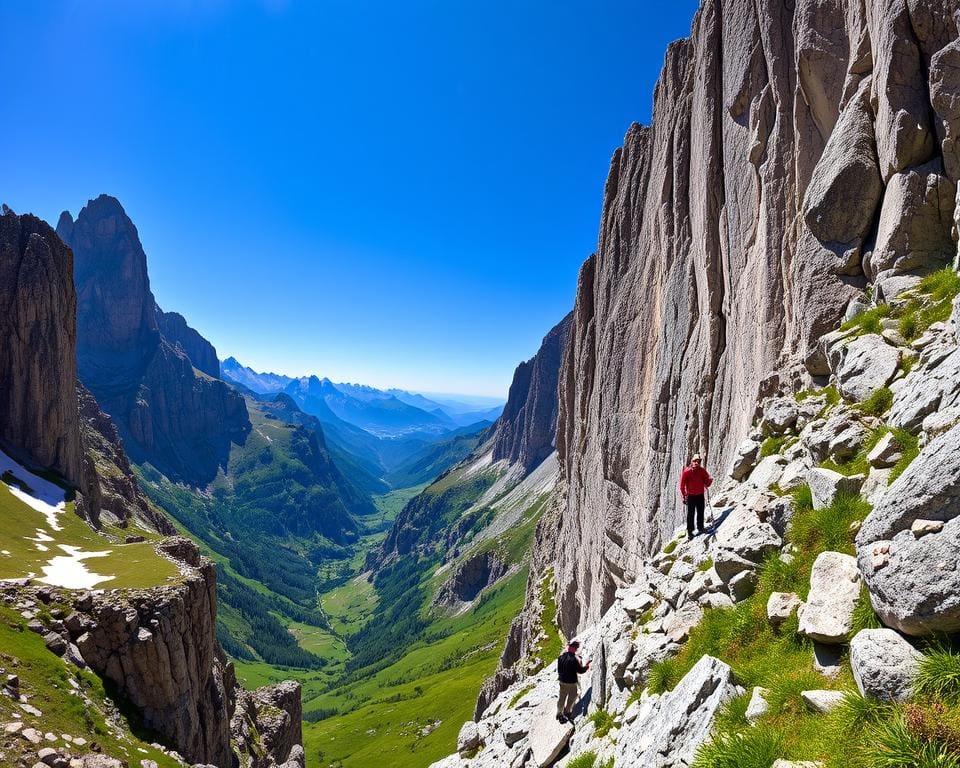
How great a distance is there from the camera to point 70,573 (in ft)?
179

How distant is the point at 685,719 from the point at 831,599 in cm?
423

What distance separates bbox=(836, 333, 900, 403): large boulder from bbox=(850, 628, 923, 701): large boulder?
10.6 m

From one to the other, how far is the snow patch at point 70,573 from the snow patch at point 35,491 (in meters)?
24.0

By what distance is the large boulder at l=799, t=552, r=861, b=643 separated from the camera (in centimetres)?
967

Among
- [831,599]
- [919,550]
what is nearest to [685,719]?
[831,599]

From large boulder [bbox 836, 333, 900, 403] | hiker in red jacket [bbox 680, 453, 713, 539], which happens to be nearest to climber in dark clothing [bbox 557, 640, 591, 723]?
hiker in red jacket [bbox 680, 453, 713, 539]

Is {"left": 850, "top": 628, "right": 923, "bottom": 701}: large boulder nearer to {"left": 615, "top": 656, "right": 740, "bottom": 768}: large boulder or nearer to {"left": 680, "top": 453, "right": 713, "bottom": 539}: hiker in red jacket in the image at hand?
{"left": 615, "top": 656, "right": 740, "bottom": 768}: large boulder

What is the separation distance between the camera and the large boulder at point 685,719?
10391mm

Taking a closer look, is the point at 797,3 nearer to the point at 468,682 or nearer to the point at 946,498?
the point at 946,498

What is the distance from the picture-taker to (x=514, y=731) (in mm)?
22703

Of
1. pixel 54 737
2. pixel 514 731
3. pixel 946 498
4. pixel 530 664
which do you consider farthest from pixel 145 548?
pixel 946 498

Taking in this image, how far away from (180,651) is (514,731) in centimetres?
4463

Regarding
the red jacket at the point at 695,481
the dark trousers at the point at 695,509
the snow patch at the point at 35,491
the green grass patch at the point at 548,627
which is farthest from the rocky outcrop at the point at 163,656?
the red jacket at the point at 695,481

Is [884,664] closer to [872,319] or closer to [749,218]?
[872,319]
